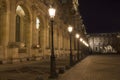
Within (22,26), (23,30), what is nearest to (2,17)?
(23,30)

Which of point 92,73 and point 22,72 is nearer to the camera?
point 22,72

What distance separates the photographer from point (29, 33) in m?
40.1

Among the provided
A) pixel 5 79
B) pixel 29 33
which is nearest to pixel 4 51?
pixel 29 33

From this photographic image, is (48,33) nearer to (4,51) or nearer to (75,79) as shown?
(4,51)

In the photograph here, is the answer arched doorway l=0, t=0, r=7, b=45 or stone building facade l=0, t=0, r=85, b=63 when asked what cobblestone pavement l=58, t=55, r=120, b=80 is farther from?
arched doorway l=0, t=0, r=7, b=45

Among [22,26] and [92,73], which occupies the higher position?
[22,26]

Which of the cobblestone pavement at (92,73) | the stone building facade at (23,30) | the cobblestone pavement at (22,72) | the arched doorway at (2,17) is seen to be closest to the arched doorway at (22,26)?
the stone building facade at (23,30)

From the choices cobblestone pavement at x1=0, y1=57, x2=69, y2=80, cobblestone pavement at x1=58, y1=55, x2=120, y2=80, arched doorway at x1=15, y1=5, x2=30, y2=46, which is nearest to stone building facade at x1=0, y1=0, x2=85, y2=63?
arched doorway at x1=15, y1=5, x2=30, y2=46

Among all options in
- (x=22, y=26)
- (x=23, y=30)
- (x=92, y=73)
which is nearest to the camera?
(x=92, y=73)

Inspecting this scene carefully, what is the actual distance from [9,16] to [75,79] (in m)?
16.9

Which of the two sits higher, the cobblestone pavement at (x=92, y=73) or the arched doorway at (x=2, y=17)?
the arched doorway at (x=2, y=17)

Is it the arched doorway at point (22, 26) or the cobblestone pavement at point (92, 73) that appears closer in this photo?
the cobblestone pavement at point (92, 73)

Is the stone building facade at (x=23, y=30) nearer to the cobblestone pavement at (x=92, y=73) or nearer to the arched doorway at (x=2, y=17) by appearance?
the arched doorway at (x=2, y=17)

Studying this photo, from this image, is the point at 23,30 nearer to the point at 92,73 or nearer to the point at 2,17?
the point at 2,17
